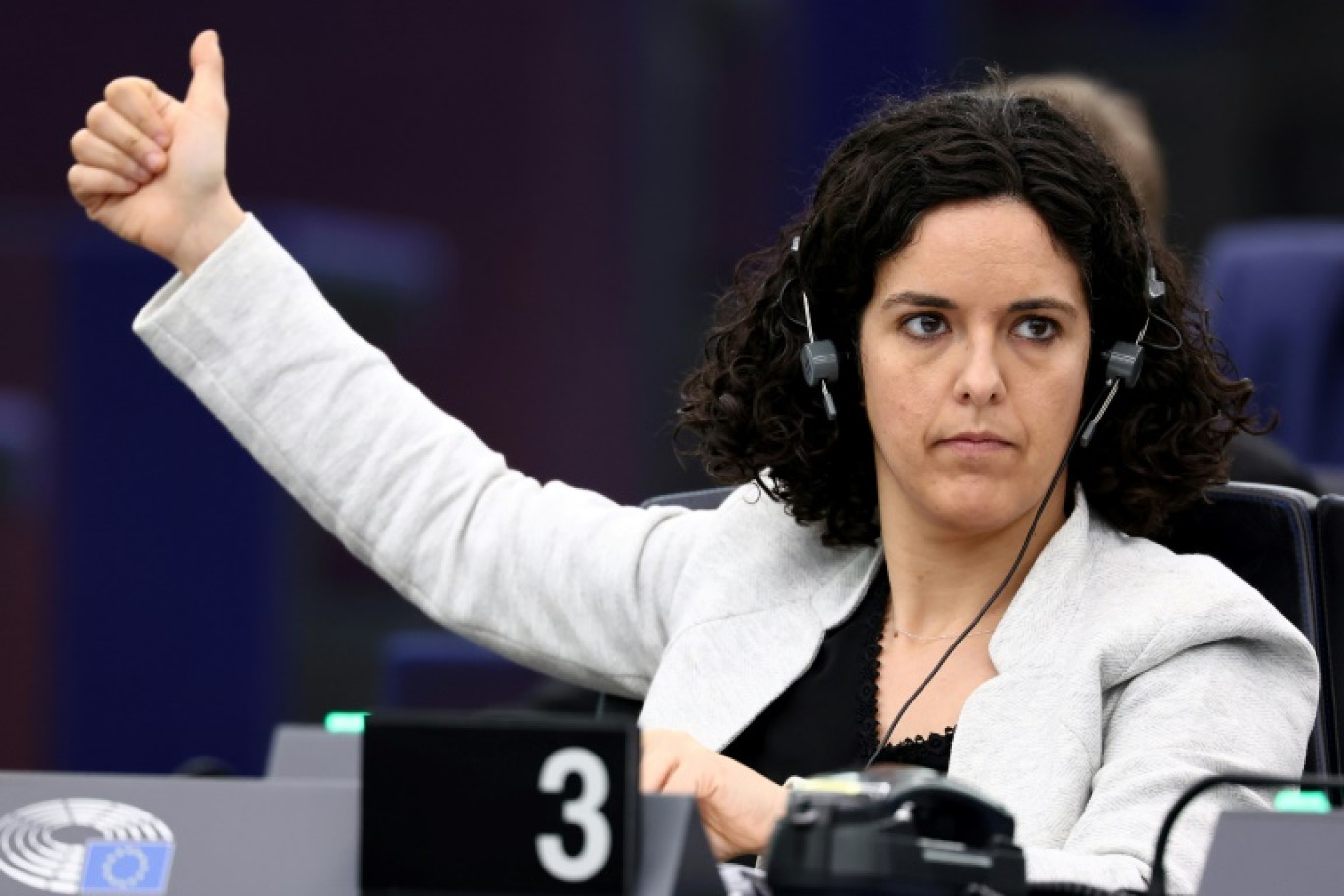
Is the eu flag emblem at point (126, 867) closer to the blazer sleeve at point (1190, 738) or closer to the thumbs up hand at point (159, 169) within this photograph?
the blazer sleeve at point (1190, 738)

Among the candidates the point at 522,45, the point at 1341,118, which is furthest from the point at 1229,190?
the point at 522,45

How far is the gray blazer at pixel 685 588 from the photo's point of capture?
1.64 metres

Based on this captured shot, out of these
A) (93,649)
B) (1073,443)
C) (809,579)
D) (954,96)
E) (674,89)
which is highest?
(674,89)

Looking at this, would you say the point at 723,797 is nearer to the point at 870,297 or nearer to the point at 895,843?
the point at 895,843

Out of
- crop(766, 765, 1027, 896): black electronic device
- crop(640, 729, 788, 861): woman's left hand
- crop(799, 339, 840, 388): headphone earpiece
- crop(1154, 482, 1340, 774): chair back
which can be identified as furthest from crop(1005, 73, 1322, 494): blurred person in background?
crop(766, 765, 1027, 896): black electronic device

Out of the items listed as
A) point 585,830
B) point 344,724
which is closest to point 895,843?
point 585,830

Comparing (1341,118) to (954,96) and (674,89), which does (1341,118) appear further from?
(954,96)

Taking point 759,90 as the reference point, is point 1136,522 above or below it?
below

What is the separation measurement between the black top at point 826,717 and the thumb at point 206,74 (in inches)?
28.2

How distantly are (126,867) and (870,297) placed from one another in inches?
32.1

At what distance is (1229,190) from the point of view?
12.0 ft

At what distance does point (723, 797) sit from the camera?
150 centimetres

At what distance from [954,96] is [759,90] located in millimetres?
1722

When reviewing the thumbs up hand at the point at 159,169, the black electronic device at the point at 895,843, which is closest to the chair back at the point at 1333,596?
the black electronic device at the point at 895,843
